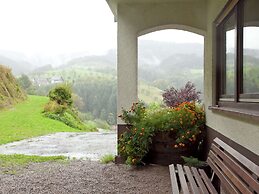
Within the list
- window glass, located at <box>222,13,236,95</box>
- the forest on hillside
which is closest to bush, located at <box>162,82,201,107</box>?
the forest on hillside

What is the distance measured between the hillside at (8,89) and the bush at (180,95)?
9142 mm

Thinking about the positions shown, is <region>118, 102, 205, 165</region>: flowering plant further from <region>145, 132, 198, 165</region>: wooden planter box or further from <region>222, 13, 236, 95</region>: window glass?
<region>222, 13, 236, 95</region>: window glass

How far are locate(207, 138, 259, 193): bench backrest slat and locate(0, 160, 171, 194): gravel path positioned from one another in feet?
4.09

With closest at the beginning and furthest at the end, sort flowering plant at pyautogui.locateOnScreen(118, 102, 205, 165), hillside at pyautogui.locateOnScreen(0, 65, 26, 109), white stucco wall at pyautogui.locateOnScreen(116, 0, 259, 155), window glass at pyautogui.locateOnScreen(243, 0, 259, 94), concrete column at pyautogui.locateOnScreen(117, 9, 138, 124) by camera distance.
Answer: window glass at pyautogui.locateOnScreen(243, 0, 259, 94) → flowering plant at pyautogui.locateOnScreen(118, 102, 205, 165) → white stucco wall at pyautogui.locateOnScreen(116, 0, 259, 155) → concrete column at pyautogui.locateOnScreen(117, 9, 138, 124) → hillside at pyautogui.locateOnScreen(0, 65, 26, 109)

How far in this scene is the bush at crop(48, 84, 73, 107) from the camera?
13883mm

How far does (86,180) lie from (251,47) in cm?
279

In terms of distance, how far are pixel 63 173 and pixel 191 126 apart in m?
2.02

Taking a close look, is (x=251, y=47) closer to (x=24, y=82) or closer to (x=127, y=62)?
(x=127, y=62)

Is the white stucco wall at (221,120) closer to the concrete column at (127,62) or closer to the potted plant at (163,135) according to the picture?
the potted plant at (163,135)

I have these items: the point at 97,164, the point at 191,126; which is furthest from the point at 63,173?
the point at 191,126

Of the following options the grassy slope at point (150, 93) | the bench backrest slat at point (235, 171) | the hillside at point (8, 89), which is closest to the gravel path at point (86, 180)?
the bench backrest slat at point (235, 171)

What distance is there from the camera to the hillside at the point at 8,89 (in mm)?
13836

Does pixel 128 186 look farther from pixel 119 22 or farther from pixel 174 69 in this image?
pixel 174 69

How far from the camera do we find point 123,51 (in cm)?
553
